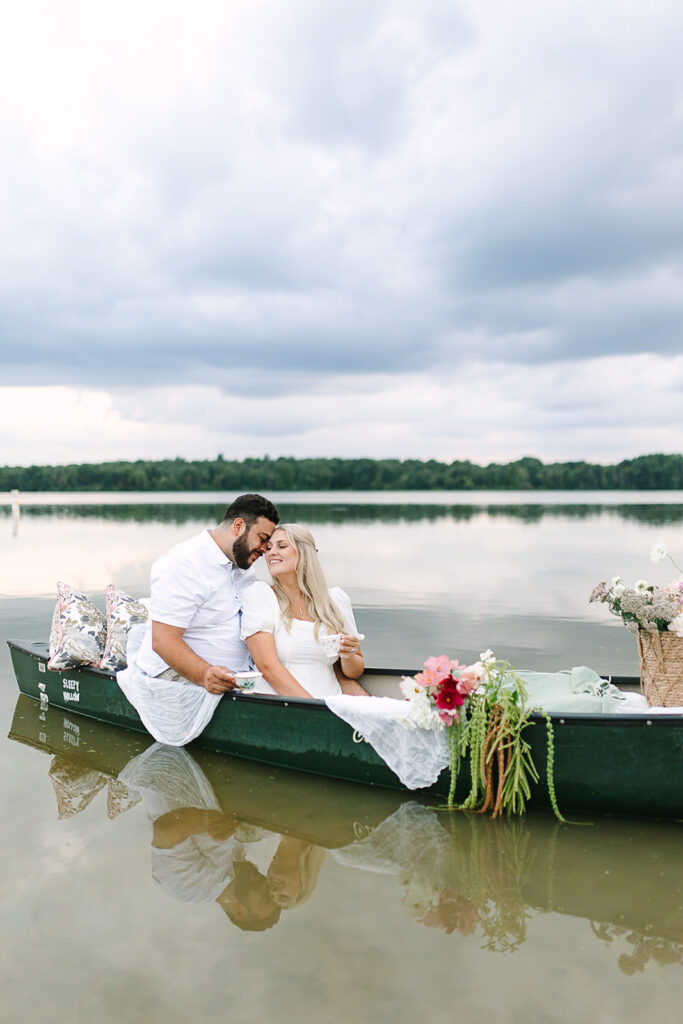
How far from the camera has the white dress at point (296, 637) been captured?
15.1ft

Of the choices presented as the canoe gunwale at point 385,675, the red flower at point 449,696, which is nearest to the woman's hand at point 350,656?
the canoe gunwale at point 385,675

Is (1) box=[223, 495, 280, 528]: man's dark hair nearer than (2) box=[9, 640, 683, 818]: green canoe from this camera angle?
No

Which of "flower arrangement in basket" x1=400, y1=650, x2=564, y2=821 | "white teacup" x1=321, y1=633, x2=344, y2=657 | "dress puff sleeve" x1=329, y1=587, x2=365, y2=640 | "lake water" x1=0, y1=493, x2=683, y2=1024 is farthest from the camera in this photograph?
"dress puff sleeve" x1=329, y1=587, x2=365, y2=640

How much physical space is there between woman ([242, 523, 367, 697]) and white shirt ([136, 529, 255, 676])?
0.98 feet

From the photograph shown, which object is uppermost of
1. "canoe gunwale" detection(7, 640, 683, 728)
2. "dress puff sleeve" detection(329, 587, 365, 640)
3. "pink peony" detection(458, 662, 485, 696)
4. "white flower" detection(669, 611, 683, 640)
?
"white flower" detection(669, 611, 683, 640)

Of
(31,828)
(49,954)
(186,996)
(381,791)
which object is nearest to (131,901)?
(49,954)

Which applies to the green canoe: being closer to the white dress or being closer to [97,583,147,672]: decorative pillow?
[97,583,147,672]: decorative pillow

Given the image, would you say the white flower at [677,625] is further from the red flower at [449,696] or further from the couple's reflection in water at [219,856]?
the couple's reflection in water at [219,856]

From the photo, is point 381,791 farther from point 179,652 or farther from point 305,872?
point 179,652

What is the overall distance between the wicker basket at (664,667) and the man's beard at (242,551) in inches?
85.9

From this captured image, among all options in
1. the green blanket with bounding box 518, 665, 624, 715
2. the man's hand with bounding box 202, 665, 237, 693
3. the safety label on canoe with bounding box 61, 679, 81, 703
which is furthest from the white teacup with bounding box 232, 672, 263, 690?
the safety label on canoe with bounding box 61, 679, 81, 703

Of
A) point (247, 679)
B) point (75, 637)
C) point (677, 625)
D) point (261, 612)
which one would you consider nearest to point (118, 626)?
point (75, 637)

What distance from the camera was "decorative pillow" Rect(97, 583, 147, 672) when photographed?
224 inches

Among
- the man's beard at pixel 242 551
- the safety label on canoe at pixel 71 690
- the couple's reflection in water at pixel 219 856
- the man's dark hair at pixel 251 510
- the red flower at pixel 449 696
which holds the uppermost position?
the man's dark hair at pixel 251 510
